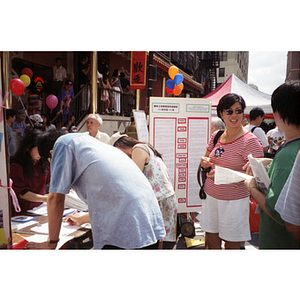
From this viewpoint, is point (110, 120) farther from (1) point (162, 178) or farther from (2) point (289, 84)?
(2) point (289, 84)

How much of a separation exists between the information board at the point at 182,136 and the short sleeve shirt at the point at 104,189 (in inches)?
81.6

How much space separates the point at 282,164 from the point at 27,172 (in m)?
2.19

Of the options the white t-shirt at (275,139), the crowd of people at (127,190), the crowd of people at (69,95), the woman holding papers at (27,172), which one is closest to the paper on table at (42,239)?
the crowd of people at (127,190)

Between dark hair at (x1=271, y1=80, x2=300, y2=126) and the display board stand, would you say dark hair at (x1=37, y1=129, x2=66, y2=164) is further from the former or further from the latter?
dark hair at (x1=271, y1=80, x2=300, y2=126)

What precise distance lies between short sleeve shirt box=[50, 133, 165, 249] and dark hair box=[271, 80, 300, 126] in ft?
2.70

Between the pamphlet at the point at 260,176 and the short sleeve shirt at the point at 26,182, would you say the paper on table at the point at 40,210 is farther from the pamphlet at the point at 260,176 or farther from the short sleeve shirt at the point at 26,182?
the pamphlet at the point at 260,176

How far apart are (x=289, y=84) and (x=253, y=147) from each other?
108 cm

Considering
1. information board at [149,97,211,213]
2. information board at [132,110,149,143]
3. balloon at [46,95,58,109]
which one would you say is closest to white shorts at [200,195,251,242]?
information board at [149,97,211,213]

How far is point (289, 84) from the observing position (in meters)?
1.21

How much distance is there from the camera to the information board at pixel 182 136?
136 inches

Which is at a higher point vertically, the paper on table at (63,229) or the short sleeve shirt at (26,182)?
the short sleeve shirt at (26,182)
